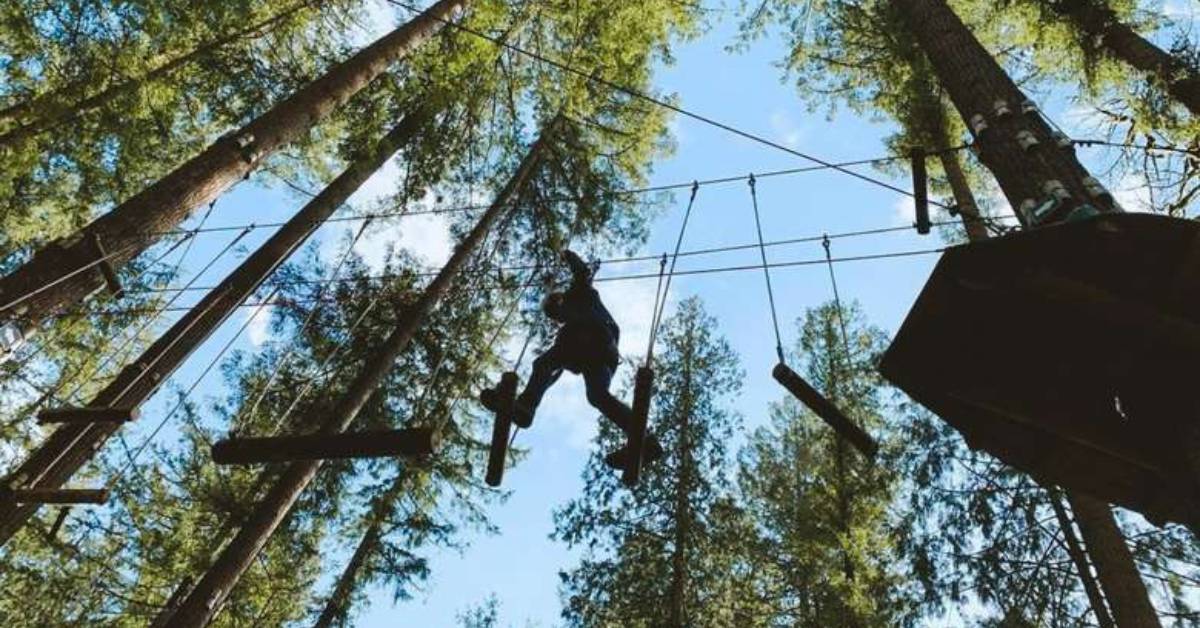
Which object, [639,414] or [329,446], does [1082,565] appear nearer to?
[639,414]

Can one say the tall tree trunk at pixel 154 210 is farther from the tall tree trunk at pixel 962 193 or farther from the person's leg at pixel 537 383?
the tall tree trunk at pixel 962 193

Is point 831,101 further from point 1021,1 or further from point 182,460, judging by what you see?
point 182,460

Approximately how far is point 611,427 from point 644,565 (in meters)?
2.88

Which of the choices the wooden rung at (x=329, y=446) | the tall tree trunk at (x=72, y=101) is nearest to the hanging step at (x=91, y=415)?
the wooden rung at (x=329, y=446)

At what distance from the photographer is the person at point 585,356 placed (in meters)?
4.64

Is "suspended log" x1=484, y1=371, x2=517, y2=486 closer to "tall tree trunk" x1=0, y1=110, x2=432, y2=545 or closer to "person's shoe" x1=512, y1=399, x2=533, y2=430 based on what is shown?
"person's shoe" x1=512, y1=399, x2=533, y2=430

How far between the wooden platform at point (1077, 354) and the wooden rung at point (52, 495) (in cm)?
479

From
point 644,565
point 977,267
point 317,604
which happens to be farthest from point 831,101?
point 317,604

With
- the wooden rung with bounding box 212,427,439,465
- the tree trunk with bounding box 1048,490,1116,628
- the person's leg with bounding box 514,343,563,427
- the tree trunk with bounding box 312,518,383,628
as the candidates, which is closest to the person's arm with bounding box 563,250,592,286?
the person's leg with bounding box 514,343,563,427

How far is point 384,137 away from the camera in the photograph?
10125 millimetres

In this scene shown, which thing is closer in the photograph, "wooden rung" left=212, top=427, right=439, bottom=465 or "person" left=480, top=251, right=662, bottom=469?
"wooden rung" left=212, top=427, right=439, bottom=465

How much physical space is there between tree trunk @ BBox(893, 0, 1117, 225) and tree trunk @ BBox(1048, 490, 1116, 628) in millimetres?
6488

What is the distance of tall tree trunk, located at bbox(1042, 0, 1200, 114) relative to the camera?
5938 millimetres

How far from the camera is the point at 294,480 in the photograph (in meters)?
7.19
